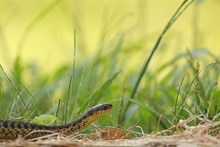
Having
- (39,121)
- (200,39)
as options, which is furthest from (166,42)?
(39,121)

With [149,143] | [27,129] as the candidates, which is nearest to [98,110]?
[27,129]

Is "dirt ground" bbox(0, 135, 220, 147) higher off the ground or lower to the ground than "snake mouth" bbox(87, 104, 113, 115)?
lower

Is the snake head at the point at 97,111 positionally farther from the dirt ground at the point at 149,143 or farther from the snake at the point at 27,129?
the dirt ground at the point at 149,143

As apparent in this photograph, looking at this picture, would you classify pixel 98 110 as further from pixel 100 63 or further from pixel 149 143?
pixel 100 63

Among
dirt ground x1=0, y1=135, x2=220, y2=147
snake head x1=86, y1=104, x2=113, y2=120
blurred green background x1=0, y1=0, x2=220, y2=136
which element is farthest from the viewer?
blurred green background x1=0, y1=0, x2=220, y2=136

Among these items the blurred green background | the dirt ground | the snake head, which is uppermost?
the blurred green background

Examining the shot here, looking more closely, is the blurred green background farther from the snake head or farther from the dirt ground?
the dirt ground

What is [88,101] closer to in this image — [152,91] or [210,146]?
[152,91]

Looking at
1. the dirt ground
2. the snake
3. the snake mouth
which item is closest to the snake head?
the snake mouth

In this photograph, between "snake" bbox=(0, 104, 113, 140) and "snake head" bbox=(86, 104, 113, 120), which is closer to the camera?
"snake" bbox=(0, 104, 113, 140)

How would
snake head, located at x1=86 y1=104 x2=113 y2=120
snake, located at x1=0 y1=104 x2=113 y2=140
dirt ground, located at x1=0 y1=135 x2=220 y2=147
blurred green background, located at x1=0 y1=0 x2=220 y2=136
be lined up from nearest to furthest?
dirt ground, located at x1=0 y1=135 x2=220 y2=147 → snake, located at x1=0 y1=104 x2=113 y2=140 → snake head, located at x1=86 y1=104 x2=113 y2=120 → blurred green background, located at x1=0 y1=0 x2=220 y2=136
